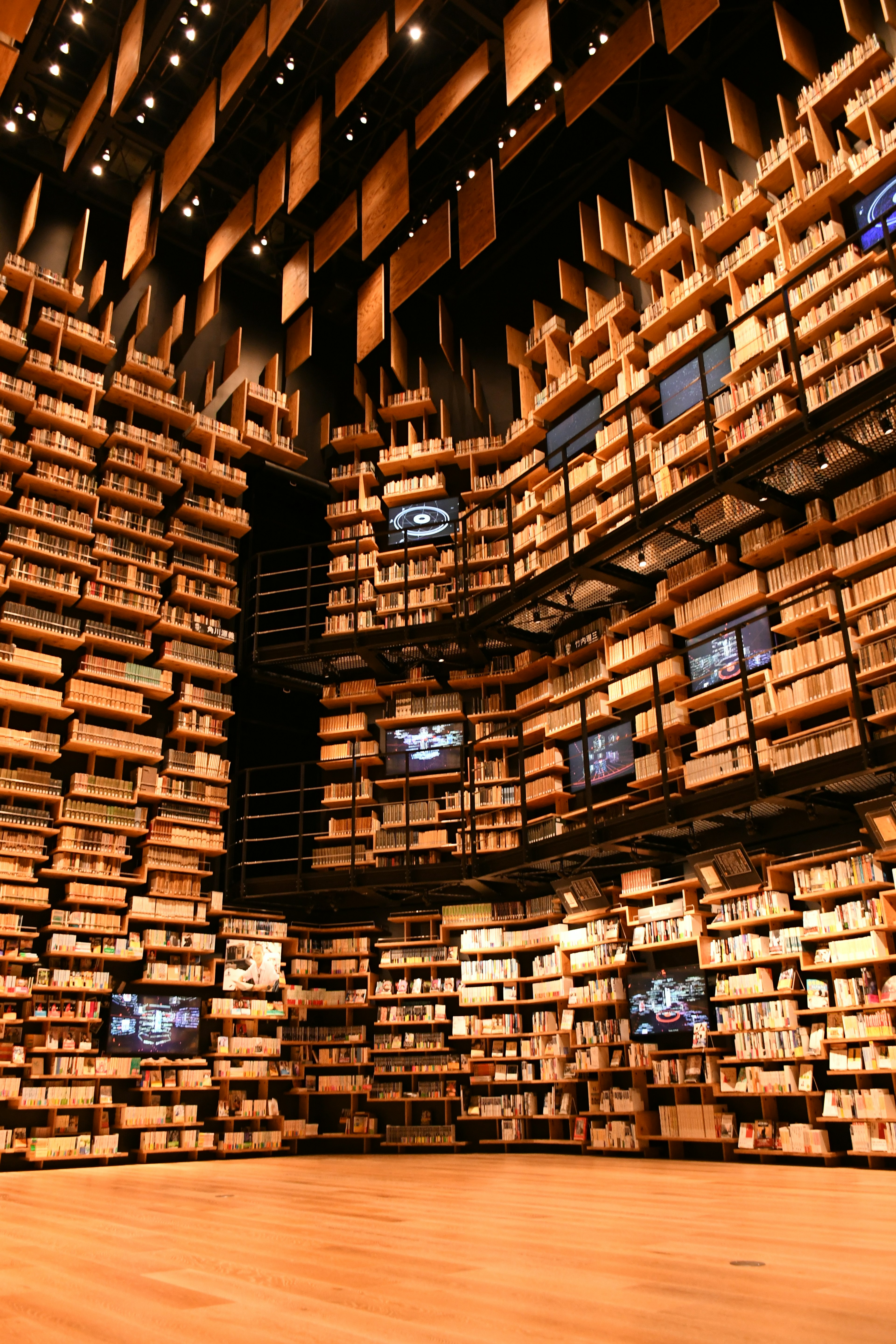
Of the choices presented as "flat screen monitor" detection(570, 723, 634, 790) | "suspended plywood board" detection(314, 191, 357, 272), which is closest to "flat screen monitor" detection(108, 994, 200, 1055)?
"flat screen monitor" detection(570, 723, 634, 790)

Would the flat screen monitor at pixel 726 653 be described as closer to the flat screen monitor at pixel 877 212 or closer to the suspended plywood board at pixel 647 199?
the flat screen monitor at pixel 877 212

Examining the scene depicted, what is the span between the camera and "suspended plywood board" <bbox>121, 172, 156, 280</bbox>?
1126 cm

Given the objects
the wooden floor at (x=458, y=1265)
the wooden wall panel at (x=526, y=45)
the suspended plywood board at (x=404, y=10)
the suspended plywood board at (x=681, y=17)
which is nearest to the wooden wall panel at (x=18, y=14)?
the suspended plywood board at (x=404, y=10)

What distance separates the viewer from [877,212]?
326 inches

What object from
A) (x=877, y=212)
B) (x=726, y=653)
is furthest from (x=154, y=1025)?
(x=877, y=212)

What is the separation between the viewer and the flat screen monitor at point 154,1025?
32.0 feet

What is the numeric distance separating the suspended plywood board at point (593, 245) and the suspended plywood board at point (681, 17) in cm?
239

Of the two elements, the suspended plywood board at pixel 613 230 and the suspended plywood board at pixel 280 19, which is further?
the suspended plywood board at pixel 613 230

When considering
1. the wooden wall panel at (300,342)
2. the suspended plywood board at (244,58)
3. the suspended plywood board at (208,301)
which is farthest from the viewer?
the wooden wall panel at (300,342)

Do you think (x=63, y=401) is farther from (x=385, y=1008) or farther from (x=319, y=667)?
(x=385, y=1008)

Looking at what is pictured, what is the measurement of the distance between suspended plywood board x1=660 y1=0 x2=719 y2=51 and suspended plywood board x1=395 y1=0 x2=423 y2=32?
233 cm

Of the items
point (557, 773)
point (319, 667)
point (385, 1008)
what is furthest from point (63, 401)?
point (385, 1008)

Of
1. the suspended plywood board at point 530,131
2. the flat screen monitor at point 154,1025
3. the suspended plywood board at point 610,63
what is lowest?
the flat screen monitor at point 154,1025

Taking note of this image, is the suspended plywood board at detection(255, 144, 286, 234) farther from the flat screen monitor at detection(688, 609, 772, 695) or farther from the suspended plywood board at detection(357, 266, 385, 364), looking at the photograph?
the flat screen monitor at detection(688, 609, 772, 695)
